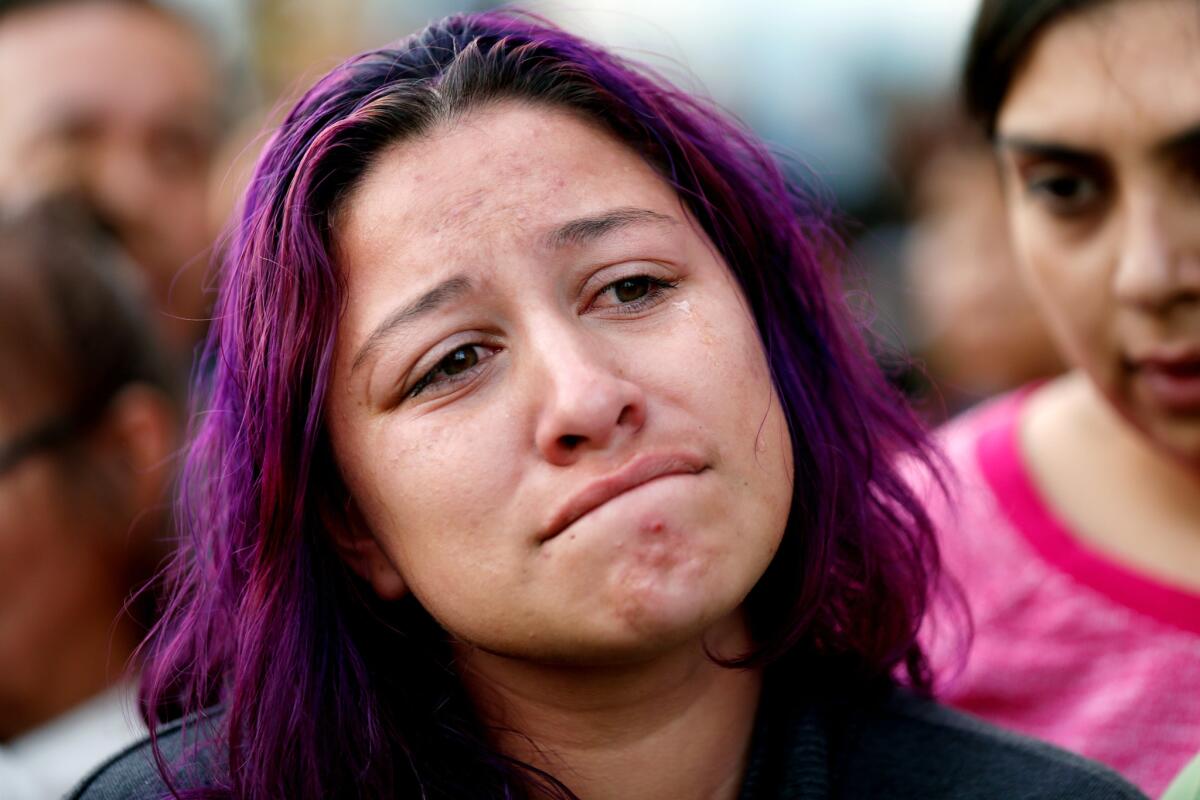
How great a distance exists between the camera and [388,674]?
1851 mm

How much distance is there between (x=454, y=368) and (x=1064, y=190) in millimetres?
1252

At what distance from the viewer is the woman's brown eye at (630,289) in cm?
170

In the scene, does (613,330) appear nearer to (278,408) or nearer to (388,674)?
(278,408)

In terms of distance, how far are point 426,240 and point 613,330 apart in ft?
0.90

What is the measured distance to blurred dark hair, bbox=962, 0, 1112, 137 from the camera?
2.21 meters

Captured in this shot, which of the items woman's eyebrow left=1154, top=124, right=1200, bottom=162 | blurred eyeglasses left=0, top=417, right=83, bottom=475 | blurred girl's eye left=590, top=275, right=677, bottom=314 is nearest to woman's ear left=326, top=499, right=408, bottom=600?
blurred girl's eye left=590, top=275, right=677, bottom=314

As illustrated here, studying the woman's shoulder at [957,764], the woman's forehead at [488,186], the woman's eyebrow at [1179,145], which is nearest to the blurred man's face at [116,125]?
the woman's forehead at [488,186]

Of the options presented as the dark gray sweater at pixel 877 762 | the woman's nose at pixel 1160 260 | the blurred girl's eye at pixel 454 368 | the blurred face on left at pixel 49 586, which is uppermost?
the woman's nose at pixel 1160 260

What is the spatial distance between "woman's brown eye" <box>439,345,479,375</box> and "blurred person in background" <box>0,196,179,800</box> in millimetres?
1160

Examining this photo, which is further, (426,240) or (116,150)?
(116,150)

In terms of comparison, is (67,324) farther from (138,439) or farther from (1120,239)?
(1120,239)

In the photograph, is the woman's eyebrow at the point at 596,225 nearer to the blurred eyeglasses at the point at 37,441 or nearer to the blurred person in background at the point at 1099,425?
the blurred person in background at the point at 1099,425

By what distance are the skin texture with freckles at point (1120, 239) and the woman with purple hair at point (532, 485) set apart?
0.54 meters

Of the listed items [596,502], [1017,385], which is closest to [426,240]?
[596,502]
